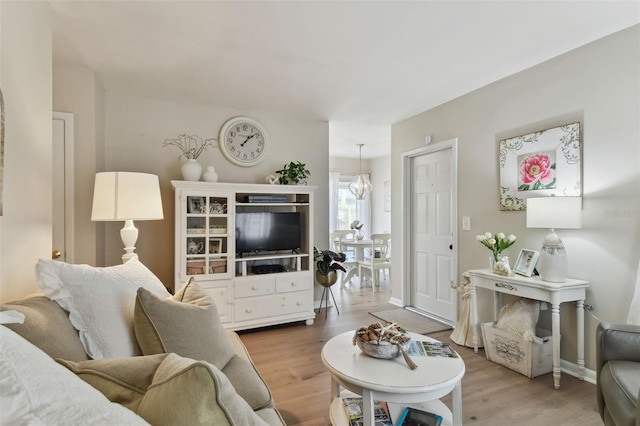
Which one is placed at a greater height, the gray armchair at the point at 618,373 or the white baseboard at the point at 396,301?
the gray armchair at the point at 618,373

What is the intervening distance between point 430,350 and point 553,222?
1383 millimetres

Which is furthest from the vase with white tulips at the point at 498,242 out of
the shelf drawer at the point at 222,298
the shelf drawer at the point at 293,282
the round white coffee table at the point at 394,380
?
the shelf drawer at the point at 222,298

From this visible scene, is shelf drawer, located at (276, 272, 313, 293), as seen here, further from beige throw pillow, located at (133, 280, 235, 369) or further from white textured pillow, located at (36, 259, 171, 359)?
white textured pillow, located at (36, 259, 171, 359)

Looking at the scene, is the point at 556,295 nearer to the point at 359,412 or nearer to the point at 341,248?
the point at 359,412

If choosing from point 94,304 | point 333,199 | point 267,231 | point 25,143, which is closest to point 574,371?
point 267,231

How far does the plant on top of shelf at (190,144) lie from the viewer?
11.8 feet

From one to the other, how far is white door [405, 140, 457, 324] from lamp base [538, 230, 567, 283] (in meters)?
1.13

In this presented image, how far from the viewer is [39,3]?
1.81 m

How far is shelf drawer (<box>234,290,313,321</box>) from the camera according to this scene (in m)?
3.41

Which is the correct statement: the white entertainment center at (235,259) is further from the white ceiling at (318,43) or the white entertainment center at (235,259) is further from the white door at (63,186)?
the white ceiling at (318,43)

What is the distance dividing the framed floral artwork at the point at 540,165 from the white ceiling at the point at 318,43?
0.62 metres

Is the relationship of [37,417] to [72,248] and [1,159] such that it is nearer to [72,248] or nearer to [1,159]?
[1,159]

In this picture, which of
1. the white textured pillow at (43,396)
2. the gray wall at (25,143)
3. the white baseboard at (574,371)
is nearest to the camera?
the white textured pillow at (43,396)

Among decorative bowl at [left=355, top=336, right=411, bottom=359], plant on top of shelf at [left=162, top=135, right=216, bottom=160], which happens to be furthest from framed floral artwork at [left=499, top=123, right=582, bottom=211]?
plant on top of shelf at [left=162, top=135, right=216, bottom=160]
